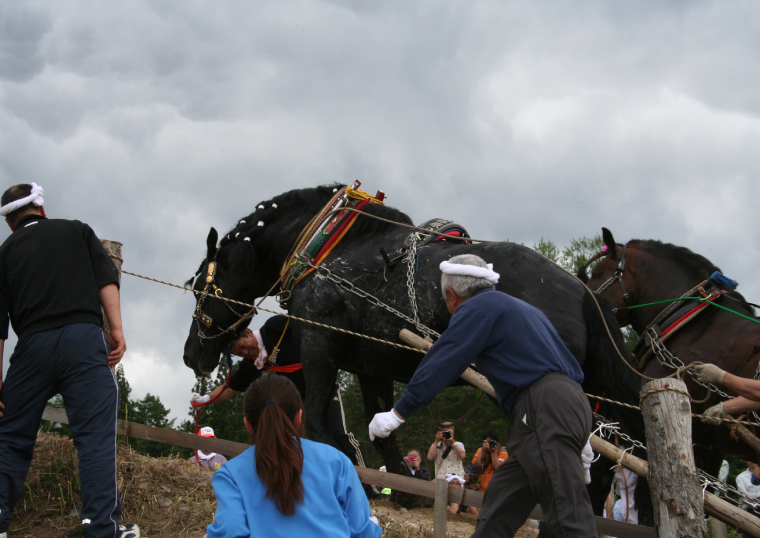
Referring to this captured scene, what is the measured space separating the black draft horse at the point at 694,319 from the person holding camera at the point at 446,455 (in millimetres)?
3002

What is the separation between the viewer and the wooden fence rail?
343cm

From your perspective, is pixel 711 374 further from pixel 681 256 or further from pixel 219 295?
pixel 219 295

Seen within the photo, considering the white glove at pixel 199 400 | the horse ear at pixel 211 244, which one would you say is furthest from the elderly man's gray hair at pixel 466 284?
the white glove at pixel 199 400

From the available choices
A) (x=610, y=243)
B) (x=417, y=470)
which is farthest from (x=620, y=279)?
(x=417, y=470)

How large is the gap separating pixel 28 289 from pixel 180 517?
1.76 m

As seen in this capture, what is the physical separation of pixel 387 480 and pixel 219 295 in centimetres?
269

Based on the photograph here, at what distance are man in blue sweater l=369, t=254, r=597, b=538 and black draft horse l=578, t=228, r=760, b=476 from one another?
241 centimetres

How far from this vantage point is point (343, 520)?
6.68 feet

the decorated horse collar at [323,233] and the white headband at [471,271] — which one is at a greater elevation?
the decorated horse collar at [323,233]

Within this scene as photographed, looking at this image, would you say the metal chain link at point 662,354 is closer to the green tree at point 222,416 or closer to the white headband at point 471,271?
the white headband at point 471,271

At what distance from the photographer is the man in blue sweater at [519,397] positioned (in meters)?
2.72

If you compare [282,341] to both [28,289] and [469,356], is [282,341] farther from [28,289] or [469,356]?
[469,356]

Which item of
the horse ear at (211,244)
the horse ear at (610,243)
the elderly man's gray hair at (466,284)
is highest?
the horse ear at (610,243)

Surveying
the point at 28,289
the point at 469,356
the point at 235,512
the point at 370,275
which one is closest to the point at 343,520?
the point at 235,512
